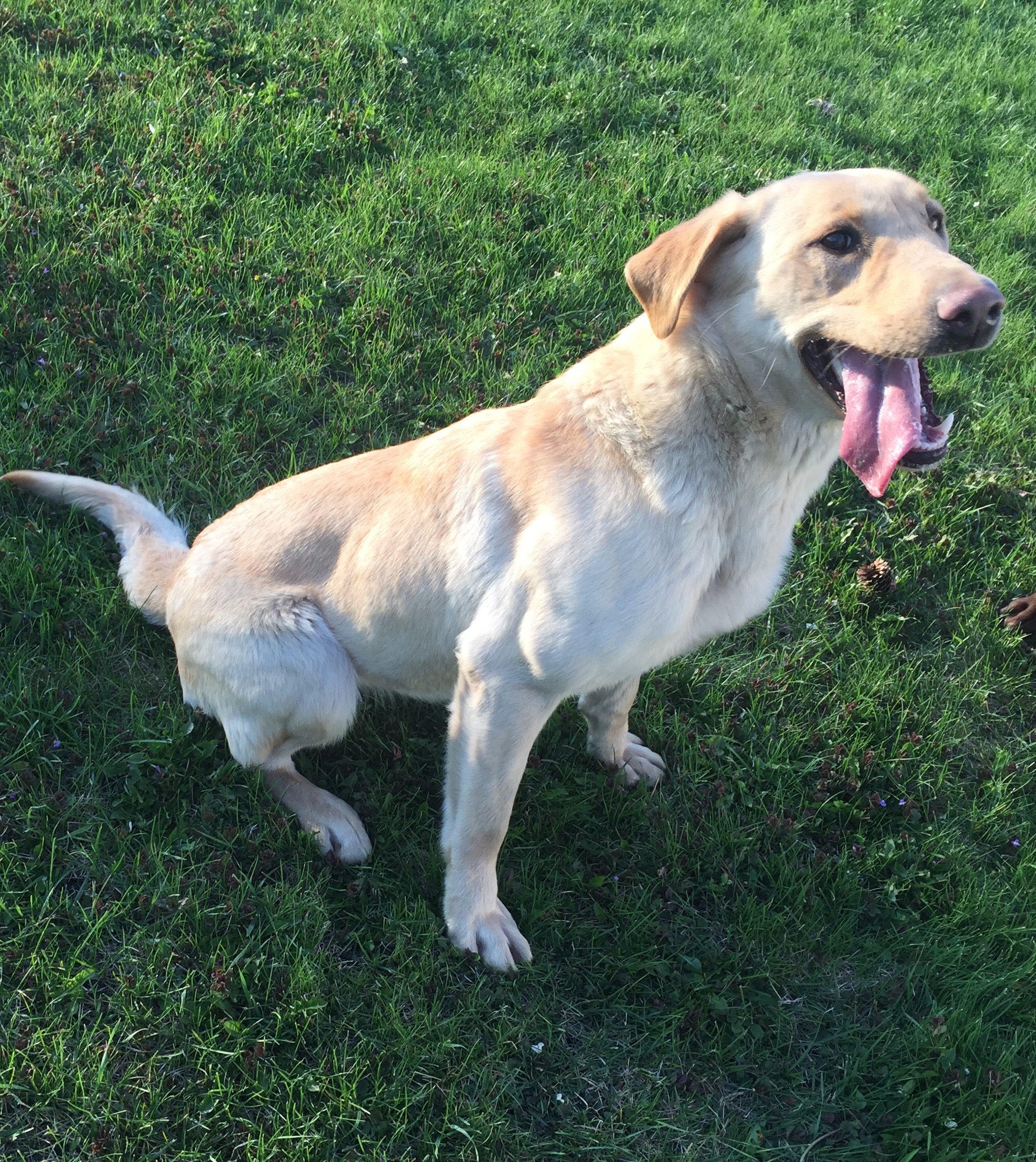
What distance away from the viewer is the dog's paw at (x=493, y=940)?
256cm

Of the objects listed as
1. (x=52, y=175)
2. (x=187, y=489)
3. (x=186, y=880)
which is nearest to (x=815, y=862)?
(x=186, y=880)

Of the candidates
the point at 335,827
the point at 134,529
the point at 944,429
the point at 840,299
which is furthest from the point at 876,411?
the point at 134,529

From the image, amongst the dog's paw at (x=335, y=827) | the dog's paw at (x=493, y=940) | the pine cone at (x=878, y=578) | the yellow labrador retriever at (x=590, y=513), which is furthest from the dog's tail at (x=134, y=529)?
the pine cone at (x=878, y=578)

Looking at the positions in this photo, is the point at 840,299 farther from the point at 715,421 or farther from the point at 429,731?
the point at 429,731

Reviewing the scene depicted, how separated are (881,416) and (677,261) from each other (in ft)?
2.10

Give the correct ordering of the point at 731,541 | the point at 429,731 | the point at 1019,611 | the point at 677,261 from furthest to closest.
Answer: the point at 1019,611 → the point at 429,731 → the point at 731,541 → the point at 677,261

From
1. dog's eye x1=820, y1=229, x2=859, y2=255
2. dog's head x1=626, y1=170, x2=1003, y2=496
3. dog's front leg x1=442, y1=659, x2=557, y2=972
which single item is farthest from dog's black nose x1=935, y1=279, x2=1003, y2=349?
dog's front leg x1=442, y1=659, x2=557, y2=972

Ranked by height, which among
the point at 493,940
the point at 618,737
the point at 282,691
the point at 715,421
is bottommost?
the point at 493,940

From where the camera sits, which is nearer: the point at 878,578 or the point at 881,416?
the point at 881,416

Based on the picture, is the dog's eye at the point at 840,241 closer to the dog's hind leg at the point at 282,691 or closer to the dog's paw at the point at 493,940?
the dog's hind leg at the point at 282,691

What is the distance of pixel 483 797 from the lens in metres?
2.50

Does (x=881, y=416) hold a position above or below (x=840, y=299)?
below

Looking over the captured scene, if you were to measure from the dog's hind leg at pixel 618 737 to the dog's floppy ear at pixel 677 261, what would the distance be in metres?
1.14

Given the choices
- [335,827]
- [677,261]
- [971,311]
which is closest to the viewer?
[971,311]
